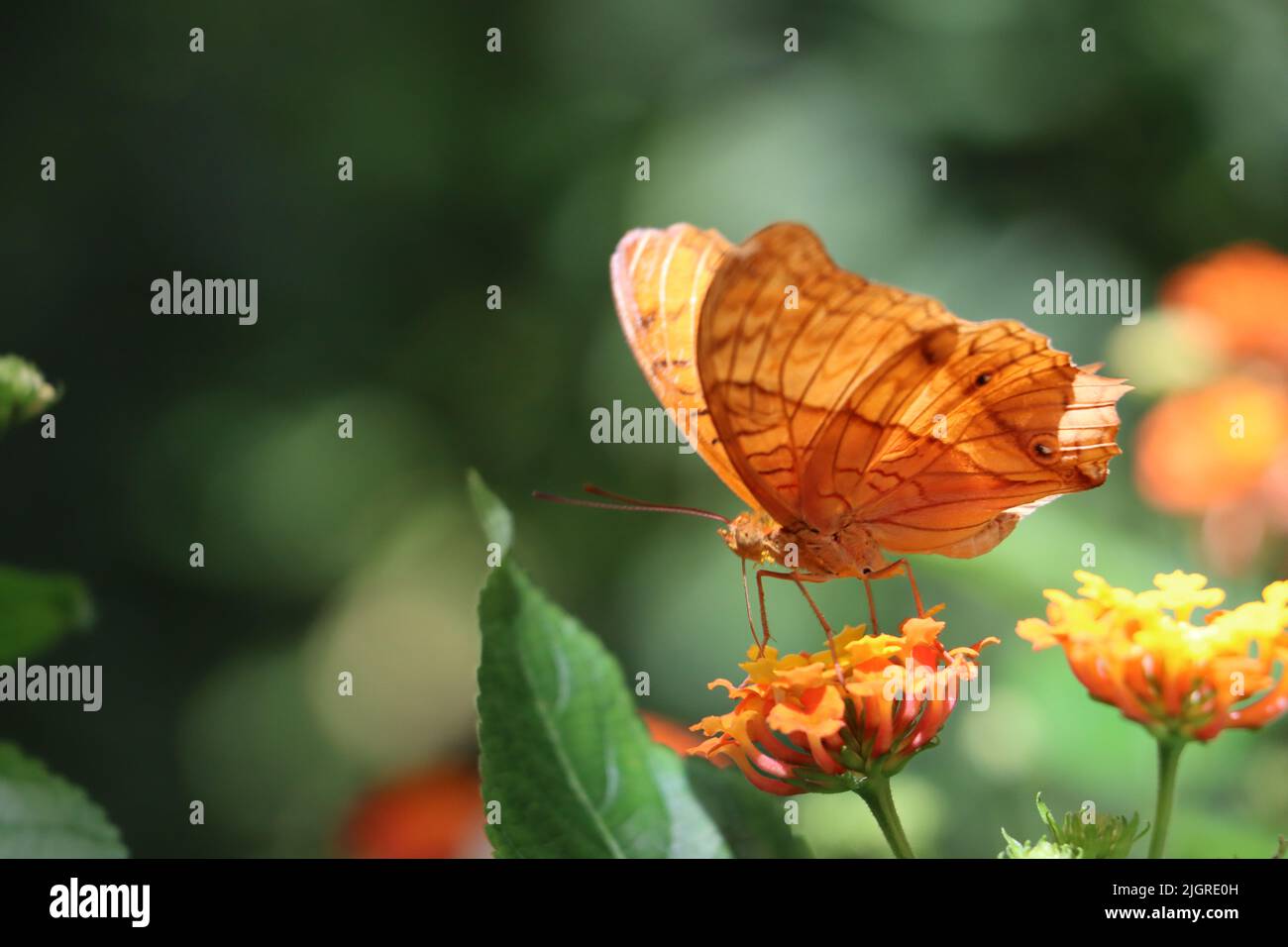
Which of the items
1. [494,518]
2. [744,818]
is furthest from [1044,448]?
[494,518]

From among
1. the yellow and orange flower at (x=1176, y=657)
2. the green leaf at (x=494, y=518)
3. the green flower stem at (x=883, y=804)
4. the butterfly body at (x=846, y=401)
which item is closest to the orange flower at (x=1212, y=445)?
the butterfly body at (x=846, y=401)

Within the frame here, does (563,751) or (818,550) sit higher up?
(818,550)

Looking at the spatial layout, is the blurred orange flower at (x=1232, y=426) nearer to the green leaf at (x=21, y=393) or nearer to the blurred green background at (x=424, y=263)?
the blurred green background at (x=424, y=263)

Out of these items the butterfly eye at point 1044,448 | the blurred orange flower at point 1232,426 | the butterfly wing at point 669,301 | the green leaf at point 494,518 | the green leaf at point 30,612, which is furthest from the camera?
the blurred orange flower at point 1232,426

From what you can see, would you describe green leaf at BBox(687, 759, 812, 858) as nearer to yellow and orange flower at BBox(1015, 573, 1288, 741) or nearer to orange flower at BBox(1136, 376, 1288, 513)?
yellow and orange flower at BBox(1015, 573, 1288, 741)

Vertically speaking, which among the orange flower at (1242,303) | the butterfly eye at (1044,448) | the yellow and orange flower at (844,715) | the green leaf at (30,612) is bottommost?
the yellow and orange flower at (844,715)

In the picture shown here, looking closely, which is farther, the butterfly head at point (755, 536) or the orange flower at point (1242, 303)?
the orange flower at point (1242, 303)

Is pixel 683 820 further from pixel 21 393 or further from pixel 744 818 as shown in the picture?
pixel 21 393

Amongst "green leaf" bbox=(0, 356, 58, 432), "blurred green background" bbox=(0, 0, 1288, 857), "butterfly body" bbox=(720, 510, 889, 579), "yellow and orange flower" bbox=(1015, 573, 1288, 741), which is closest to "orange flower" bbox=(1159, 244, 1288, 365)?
"blurred green background" bbox=(0, 0, 1288, 857)
